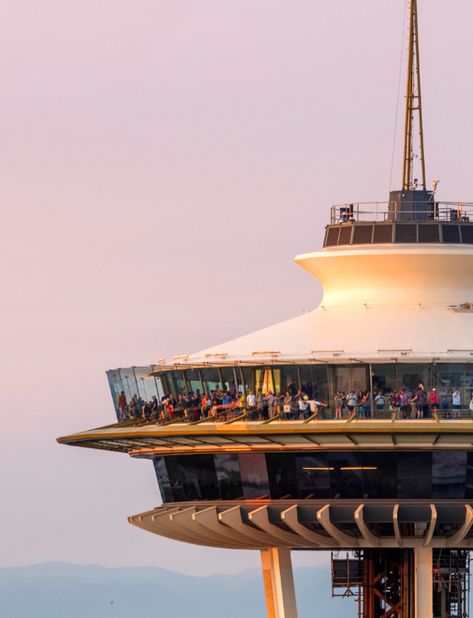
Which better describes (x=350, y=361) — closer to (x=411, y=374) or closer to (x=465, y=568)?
(x=411, y=374)

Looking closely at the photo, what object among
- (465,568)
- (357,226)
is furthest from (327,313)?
(465,568)

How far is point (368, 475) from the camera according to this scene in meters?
135

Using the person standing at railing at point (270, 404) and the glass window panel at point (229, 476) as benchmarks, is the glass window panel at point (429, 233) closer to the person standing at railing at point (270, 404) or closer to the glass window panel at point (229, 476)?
the person standing at railing at point (270, 404)

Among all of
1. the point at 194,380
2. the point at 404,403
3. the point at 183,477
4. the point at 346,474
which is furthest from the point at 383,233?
the point at 183,477

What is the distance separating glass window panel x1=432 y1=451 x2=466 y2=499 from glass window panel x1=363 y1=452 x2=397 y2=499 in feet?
→ 5.62

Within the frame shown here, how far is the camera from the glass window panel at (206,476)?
459 feet

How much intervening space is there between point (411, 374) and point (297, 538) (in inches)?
357

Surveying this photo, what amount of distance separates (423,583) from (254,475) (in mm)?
8591

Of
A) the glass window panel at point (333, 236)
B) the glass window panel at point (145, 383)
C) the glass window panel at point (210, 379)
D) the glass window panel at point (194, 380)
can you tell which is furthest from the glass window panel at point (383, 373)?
the glass window panel at point (145, 383)

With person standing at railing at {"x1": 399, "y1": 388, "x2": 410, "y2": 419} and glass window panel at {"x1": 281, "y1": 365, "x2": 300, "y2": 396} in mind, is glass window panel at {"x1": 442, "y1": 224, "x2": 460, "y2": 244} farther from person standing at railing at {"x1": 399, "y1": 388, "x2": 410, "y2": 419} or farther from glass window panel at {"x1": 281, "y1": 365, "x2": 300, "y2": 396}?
person standing at railing at {"x1": 399, "y1": 388, "x2": 410, "y2": 419}

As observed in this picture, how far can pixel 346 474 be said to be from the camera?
444 ft

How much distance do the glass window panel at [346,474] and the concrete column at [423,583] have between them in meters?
4.29

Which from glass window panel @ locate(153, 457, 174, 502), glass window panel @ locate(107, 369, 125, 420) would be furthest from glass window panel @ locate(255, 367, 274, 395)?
glass window panel @ locate(107, 369, 125, 420)

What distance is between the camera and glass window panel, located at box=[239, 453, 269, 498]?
13738 cm
